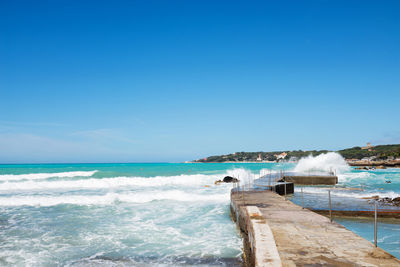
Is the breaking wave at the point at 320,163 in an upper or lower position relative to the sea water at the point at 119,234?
upper

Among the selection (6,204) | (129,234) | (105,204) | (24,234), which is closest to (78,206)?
(105,204)

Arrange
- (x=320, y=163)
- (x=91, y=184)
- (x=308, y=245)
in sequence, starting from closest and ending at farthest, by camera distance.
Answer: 1. (x=308, y=245)
2. (x=91, y=184)
3. (x=320, y=163)

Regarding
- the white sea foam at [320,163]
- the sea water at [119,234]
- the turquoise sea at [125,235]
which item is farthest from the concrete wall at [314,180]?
the white sea foam at [320,163]

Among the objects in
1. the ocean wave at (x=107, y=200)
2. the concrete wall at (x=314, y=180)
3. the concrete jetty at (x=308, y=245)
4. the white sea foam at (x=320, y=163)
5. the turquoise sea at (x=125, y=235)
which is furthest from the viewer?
the white sea foam at (x=320, y=163)

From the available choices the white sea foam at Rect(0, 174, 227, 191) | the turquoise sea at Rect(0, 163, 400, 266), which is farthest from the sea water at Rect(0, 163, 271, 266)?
the white sea foam at Rect(0, 174, 227, 191)

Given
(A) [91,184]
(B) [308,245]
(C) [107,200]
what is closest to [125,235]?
(B) [308,245]

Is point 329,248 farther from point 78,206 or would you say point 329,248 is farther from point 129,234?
point 78,206

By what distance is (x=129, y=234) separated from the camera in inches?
381

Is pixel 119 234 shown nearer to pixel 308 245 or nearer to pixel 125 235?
pixel 125 235

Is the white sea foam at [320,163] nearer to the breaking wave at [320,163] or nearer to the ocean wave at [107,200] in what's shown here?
the breaking wave at [320,163]

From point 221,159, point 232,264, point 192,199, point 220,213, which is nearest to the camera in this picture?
point 232,264

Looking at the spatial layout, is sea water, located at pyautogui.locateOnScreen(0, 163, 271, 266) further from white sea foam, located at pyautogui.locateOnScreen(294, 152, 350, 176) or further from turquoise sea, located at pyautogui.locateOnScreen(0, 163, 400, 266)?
white sea foam, located at pyautogui.locateOnScreen(294, 152, 350, 176)

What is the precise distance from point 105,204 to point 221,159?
164223 mm

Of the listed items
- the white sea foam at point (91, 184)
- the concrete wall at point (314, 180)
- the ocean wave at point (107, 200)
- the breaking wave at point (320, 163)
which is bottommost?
the white sea foam at point (91, 184)
